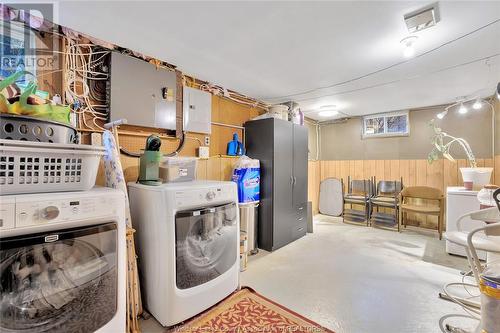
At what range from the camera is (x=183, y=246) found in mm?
1625

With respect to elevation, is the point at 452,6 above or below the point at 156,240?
above

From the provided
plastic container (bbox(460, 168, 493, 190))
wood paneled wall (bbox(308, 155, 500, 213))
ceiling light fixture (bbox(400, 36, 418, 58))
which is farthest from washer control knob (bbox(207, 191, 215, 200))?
wood paneled wall (bbox(308, 155, 500, 213))

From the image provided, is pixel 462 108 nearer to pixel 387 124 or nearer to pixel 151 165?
pixel 387 124

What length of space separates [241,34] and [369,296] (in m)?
2.47

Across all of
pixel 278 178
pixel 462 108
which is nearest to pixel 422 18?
pixel 278 178

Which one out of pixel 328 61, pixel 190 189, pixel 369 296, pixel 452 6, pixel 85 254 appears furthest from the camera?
pixel 328 61

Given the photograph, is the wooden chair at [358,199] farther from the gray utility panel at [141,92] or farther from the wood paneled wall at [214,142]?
the gray utility panel at [141,92]

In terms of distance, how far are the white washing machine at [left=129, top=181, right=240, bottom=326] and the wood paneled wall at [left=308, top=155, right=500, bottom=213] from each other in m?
3.46

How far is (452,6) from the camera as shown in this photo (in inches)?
59.7

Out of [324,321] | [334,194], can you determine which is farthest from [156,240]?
[334,194]

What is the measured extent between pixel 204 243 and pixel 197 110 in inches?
62.5

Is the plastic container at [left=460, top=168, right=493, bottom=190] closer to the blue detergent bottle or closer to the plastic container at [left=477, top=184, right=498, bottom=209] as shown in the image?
the plastic container at [left=477, top=184, right=498, bottom=209]

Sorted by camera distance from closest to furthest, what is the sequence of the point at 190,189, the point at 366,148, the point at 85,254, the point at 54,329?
the point at 54,329 → the point at 85,254 → the point at 190,189 → the point at 366,148

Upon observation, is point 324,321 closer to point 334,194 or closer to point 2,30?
point 2,30
